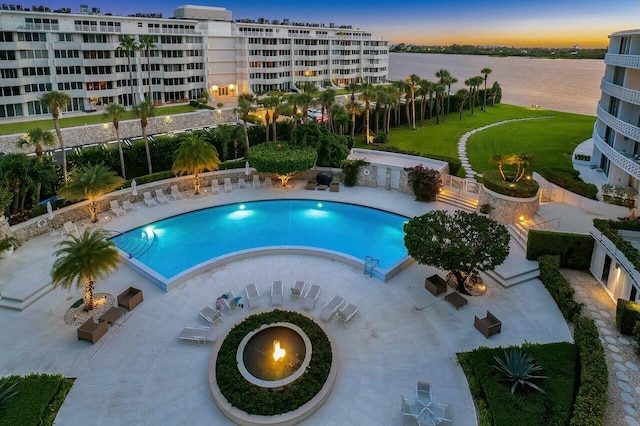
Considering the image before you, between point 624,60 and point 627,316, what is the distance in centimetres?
2391

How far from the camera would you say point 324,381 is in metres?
15.8

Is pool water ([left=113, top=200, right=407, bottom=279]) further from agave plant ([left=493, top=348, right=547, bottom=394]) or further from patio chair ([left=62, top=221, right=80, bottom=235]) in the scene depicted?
agave plant ([left=493, top=348, right=547, bottom=394])

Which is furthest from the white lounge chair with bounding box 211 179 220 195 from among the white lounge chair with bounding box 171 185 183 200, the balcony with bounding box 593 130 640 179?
the balcony with bounding box 593 130 640 179

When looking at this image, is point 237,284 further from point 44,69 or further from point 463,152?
point 44,69

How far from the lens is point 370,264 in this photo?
79.6 feet

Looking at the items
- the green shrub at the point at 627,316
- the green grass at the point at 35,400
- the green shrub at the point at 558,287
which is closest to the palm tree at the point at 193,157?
the green grass at the point at 35,400

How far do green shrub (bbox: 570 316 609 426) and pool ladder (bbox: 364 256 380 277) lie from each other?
9.72 metres

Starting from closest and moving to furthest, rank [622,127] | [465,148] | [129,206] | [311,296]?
[311,296], [129,206], [622,127], [465,148]

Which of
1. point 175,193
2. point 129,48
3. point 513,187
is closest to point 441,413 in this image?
point 513,187

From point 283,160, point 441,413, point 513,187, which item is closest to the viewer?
point 441,413

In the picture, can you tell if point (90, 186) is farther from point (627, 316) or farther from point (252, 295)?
point (627, 316)

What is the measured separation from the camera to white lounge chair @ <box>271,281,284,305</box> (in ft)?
68.7

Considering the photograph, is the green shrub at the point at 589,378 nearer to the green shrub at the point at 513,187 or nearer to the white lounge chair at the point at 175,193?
the green shrub at the point at 513,187

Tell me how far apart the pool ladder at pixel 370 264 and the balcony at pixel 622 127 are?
20428 mm
